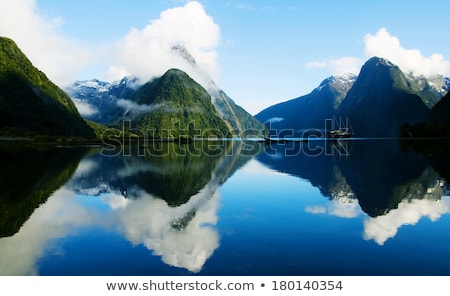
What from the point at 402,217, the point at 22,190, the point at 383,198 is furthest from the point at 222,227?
the point at 22,190

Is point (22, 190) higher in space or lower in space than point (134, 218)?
lower

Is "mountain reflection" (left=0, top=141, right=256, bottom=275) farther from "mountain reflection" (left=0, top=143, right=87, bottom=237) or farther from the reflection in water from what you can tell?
the reflection in water

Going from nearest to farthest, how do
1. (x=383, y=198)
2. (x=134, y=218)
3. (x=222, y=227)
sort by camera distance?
(x=222, y=227), (x=134, y=218), (x=383, y=198)

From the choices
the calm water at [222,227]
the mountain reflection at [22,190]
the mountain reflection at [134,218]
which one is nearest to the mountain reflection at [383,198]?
the calm water at [222,227]

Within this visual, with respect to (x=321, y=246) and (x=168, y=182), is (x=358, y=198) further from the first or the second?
(x=168, y=182)

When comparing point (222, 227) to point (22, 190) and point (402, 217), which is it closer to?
point (402, 217)
